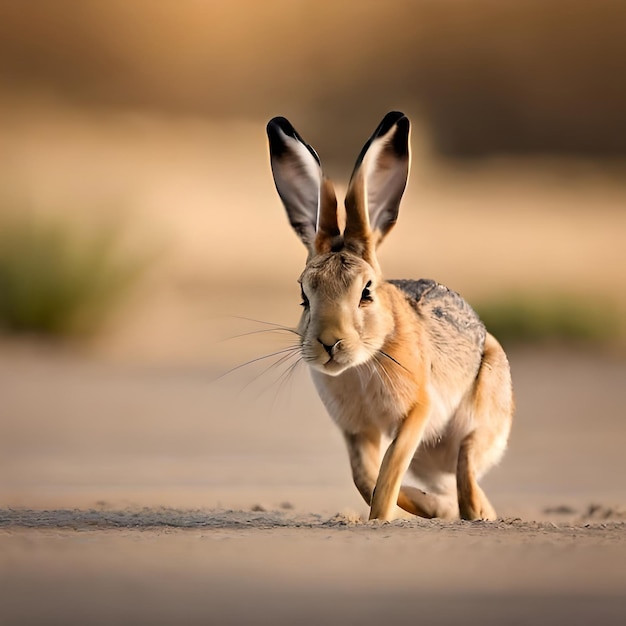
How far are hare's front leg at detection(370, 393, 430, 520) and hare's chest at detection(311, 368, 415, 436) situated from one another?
10cm

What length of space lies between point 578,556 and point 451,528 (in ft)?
2.56

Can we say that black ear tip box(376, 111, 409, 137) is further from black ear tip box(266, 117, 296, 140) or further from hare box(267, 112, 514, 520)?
black ear tip box(266, 117, 296, 140)

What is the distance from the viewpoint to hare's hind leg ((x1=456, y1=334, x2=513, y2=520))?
797cm

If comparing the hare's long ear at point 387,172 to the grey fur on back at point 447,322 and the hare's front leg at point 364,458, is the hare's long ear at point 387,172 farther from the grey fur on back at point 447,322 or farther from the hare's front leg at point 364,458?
the hare's front leg at point 364,458

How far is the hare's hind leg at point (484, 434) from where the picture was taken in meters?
→ 7.97

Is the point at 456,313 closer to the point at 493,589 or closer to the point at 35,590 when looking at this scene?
the point at 493,589

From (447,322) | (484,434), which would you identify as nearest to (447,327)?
(447,322)

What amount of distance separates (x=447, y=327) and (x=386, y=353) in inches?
37.4

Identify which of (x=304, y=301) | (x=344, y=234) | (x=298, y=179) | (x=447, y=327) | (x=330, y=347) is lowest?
(x=330, y=347)

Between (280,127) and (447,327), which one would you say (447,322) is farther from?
(280,127)

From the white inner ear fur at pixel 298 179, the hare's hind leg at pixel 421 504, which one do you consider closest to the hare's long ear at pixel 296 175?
the white inner ear fur at pixel 298 179

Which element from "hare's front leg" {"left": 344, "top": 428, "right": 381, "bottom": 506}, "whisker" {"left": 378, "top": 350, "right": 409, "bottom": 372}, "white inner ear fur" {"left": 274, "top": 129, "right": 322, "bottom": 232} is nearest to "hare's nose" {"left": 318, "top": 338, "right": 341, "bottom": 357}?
"whisker" {"left": 378, "top": 350, "right": 409, "bottom": 372}

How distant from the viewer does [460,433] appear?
810 cm

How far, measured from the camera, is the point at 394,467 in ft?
23.6
